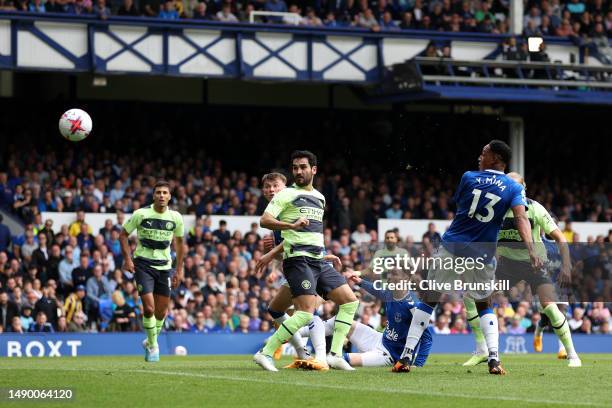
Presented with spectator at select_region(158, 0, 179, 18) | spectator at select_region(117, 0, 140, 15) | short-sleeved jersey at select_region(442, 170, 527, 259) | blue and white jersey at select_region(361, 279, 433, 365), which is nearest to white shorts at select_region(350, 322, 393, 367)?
blue and white jersey at select_region(361, 279, 433, 365)

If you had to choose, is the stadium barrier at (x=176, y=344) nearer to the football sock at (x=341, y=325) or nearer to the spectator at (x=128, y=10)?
the spectator at (x=128, y=10)

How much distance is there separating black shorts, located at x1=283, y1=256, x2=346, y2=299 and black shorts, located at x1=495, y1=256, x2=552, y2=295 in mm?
2185

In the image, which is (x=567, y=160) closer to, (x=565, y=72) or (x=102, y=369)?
(x=565, y=72)

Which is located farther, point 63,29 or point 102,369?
point 63,29

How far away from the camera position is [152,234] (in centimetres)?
1709

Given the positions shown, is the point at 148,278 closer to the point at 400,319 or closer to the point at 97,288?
the point at 400,319

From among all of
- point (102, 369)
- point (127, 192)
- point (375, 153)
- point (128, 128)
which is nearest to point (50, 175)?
point (127, 192)

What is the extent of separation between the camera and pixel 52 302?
80.3ft

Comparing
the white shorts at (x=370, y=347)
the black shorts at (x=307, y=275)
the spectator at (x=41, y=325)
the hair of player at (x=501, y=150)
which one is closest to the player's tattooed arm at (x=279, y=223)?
the black shorts at (x=307, y=275)

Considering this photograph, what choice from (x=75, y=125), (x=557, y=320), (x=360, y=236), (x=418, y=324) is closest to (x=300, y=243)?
(x=418, y=324)

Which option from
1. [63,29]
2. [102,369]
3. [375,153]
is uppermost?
[63,29]

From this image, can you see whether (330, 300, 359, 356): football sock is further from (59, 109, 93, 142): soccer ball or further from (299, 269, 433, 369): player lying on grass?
(59, 109, 93, 142): soccer ball

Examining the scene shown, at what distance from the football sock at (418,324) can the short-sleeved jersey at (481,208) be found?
2.19 ft

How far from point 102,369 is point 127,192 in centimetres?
1483
